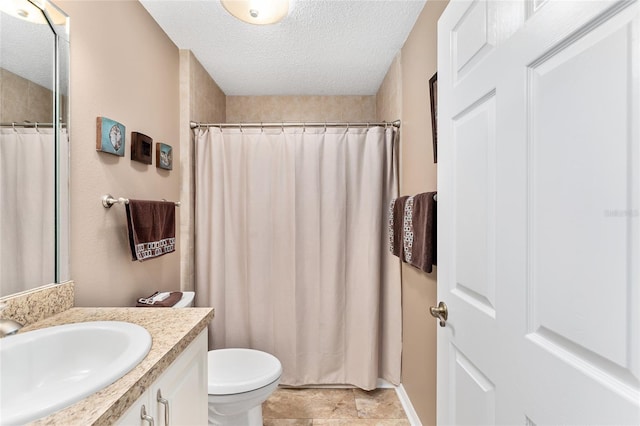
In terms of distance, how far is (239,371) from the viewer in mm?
1729

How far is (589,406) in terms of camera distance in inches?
18.7

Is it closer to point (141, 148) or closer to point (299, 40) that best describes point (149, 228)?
point (141, 148)

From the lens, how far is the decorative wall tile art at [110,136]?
132cm

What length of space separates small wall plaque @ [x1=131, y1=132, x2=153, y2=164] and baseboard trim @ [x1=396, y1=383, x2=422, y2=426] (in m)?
2.10

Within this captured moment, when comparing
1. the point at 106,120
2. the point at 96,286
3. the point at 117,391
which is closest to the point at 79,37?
the point at 106,120

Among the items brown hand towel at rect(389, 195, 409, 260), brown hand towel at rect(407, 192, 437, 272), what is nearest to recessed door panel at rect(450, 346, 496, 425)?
brown hand towel at rect(407, 192, 437, 272)

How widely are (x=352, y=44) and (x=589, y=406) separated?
211 centimetres

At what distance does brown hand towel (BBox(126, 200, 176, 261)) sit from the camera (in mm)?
1407

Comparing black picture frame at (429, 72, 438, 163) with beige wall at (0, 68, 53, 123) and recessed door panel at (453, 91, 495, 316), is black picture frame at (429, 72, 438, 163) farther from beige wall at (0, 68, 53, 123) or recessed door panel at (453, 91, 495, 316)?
beige wall at (0, 68, 53, 123)

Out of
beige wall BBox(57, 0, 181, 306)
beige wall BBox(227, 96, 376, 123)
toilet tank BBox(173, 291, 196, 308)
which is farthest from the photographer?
beige wall BBox(227, 96, 376, 123)

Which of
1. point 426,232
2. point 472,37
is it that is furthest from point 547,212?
point 426,232

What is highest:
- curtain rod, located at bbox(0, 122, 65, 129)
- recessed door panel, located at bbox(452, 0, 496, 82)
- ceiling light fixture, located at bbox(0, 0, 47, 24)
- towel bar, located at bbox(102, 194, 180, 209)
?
ceiling light fixture, located at bbox(0, 0, 47, 24)

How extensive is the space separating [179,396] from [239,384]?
677 mm

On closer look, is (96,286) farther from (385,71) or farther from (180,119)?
(385,71)
